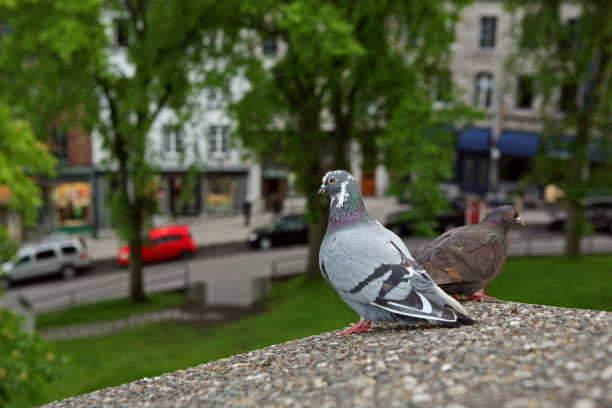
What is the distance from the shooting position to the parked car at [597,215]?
30359 mm

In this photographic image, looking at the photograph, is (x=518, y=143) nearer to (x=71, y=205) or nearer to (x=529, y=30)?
(x=529, y=30)

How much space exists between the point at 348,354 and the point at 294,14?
1091 cm

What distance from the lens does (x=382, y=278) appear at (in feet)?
17.0

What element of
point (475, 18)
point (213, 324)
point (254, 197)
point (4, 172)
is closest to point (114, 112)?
point (213, 324)

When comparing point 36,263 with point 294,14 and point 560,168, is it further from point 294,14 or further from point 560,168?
point 560,168

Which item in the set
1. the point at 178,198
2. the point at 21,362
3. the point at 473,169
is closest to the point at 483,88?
the point at 473,169

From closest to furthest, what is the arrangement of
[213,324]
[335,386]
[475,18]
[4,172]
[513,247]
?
1. [335,386]
2. [4,172]
3. [213,324]
4. [513,247]
5. [475,18]

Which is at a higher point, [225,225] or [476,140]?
[476,140]

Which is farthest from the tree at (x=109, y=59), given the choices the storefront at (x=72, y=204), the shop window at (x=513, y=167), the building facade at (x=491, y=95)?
the shop window at (x=513, y=167)

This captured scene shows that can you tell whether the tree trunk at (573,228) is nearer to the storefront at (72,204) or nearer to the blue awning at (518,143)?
the blue awning at (518,143)

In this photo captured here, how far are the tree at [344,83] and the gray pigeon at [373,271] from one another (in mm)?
9548

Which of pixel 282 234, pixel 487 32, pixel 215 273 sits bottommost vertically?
pixel 215 273

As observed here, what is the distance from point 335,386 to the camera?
4.50 meters

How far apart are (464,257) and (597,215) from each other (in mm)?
28018
